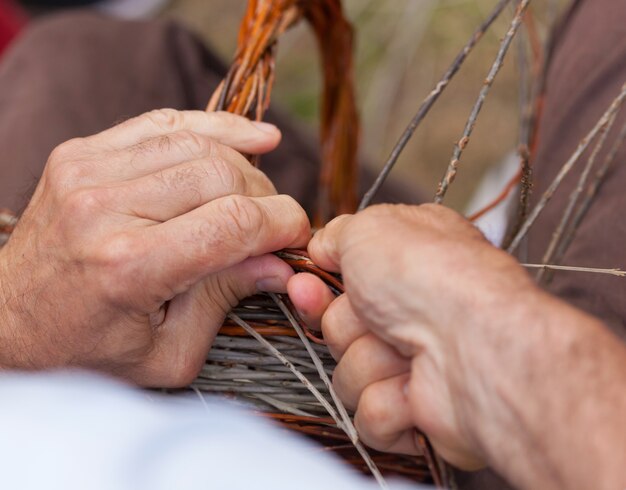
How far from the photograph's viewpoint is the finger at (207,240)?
40 cm

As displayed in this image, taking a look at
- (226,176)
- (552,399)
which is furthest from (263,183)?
(552,399)

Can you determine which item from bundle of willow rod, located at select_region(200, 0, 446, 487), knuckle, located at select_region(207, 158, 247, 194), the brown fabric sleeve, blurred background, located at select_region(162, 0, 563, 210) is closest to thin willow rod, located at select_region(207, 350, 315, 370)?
bundle of willow rod, located at select_region(200, 0, 446, 487)

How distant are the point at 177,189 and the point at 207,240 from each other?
48mm

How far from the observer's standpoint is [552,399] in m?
0.31

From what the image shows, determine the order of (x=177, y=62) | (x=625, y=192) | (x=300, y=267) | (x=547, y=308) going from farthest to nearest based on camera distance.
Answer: (x=177, y=62) → (x=625, y=192) → (x=300, y=267) → (x=547, y=308)

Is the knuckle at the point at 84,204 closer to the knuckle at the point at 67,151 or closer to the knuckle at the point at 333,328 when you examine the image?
the knuckle at the point at 67,151

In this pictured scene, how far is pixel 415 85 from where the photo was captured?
60.3 inches

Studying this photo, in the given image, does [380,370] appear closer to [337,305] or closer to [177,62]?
[337,305]

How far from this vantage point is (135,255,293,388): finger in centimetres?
43

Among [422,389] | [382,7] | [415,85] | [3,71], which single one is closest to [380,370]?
[422,389]

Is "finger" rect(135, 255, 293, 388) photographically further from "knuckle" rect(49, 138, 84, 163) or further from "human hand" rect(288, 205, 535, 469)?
"knuckle" rect(49, 138, 84, 163)

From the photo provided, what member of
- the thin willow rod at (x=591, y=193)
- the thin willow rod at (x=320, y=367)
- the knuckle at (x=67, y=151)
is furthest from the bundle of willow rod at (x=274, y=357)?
the thin willow rod at (x=591, y=193)

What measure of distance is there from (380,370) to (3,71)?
0.75m

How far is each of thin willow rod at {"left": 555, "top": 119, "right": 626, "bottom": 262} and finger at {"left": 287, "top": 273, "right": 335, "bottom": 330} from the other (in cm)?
25
